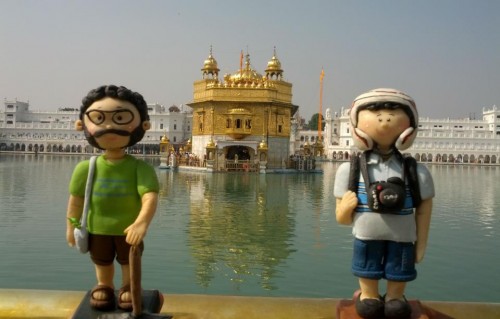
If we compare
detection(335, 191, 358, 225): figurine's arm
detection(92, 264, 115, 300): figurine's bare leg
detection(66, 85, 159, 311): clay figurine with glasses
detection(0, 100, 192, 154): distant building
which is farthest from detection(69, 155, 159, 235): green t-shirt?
detection(0, 100, 192, 154): distant building

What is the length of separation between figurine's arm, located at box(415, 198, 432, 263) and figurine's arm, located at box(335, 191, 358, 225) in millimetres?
461

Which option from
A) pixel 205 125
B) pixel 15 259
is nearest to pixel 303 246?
pixel 15 259

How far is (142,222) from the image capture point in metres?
3.56

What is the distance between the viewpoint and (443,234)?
1123 cm

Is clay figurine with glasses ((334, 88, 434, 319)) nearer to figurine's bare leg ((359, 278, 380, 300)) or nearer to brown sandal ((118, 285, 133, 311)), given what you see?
figurine's bare leg ((359, 278, 380, 300))

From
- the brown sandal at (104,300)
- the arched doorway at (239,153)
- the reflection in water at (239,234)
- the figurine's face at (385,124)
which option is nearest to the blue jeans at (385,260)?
the figurine's face at (385,124)

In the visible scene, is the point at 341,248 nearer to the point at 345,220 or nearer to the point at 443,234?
the point at 443,234

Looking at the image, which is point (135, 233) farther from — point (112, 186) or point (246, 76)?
point (246, 76)

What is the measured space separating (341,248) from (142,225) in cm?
644

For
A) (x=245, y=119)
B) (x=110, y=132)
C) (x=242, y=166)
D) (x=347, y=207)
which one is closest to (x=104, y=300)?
(x=110, y=132)

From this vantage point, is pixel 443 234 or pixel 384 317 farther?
pixel 443 234

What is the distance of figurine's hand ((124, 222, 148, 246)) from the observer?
3463 mm

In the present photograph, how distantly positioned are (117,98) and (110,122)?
7.1 inches

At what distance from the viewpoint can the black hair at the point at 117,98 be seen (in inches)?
149
